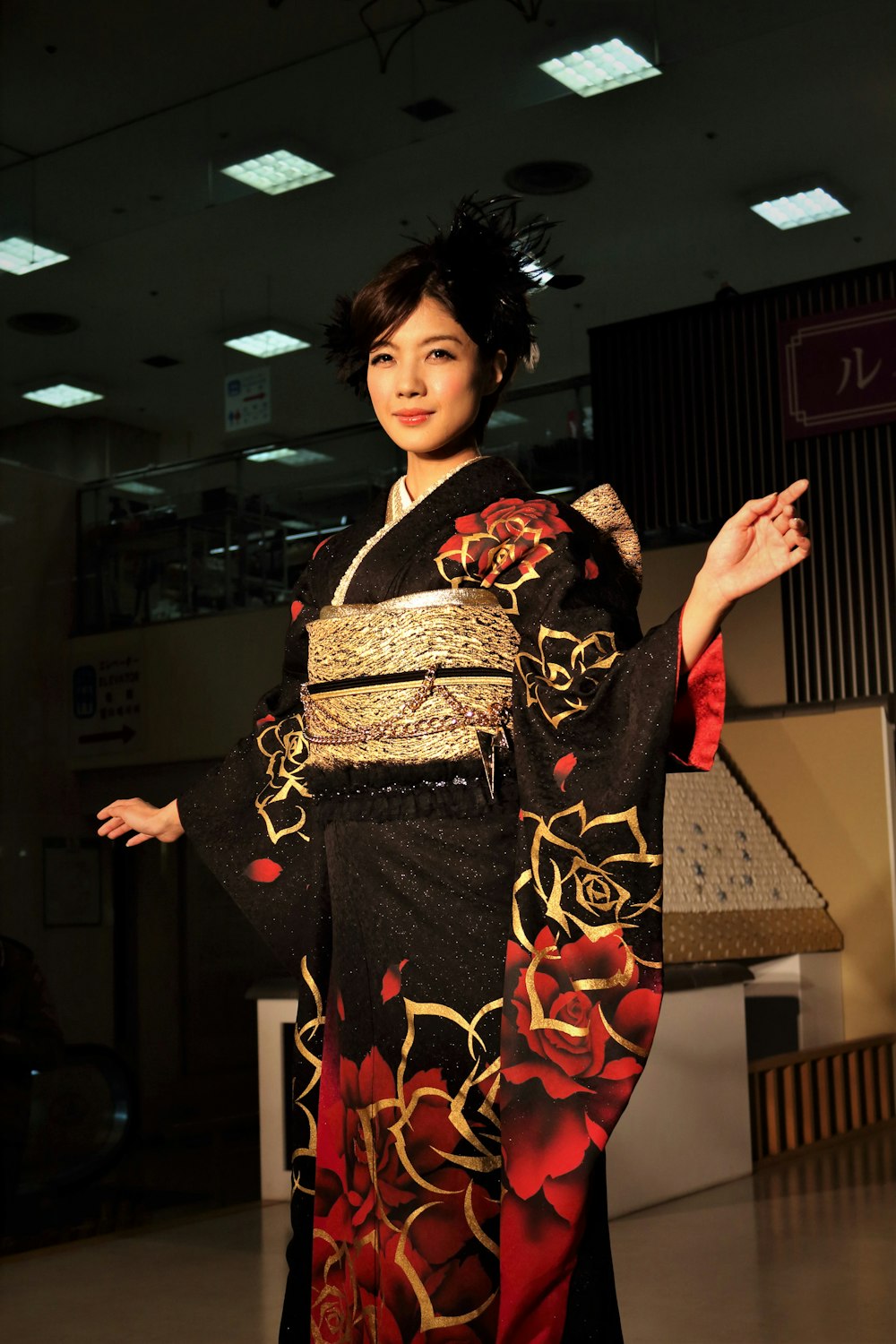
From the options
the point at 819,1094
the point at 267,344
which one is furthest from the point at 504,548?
the point at 267,344

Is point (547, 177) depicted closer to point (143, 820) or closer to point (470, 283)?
point (470, 283)

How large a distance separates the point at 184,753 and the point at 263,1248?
14.2ft

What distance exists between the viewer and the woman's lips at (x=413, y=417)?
1.78 metres

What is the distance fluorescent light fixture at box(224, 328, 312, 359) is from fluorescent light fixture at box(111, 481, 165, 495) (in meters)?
1.90

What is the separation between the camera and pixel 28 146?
691cm

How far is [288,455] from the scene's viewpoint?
6.91 m

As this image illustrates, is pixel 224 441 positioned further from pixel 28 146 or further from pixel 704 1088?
pixel 704 1088

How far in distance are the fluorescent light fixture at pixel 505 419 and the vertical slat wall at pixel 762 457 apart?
0.32 meters

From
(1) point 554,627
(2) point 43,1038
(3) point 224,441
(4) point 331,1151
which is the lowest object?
(2) point 43,1038

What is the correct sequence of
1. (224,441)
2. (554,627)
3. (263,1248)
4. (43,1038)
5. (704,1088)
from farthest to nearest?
(224,441) < (43,1038) < (704,1088) < (263,1248) < (554,627)

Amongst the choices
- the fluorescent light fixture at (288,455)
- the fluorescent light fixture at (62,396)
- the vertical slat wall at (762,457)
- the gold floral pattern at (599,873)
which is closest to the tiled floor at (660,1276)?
the gold floral pattern at (599,873)

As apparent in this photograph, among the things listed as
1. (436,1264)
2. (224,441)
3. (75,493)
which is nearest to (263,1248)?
(436,1264)

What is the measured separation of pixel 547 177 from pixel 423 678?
236 inches

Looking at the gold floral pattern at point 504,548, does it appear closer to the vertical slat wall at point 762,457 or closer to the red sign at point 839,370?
the vertical slat wall at point 762,457
